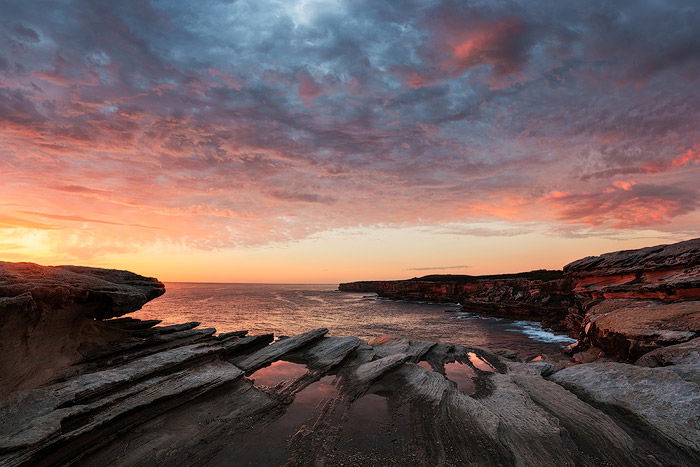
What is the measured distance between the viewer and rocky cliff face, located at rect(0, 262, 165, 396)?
10.3 m

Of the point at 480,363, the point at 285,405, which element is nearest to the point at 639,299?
the point at 480,363

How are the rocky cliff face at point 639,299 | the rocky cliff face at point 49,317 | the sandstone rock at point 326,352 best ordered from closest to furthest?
the rocky cliff face at point 49,317, the sandstone rock at point 326,352, the rocky cliff face at point 639,299

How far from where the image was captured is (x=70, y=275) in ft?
44.8

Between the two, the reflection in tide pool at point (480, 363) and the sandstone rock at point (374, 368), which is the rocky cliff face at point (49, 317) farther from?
the reflection in tide pool at point (480, 363)

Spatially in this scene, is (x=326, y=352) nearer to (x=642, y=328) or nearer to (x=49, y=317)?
(x=49, y=317)

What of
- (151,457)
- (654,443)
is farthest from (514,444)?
(151,457)

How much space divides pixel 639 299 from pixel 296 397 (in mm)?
26350

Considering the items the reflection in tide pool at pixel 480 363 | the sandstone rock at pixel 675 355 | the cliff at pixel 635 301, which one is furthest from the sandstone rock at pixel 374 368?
the cliff at pixel 635 301

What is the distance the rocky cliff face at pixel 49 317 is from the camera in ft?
33.7

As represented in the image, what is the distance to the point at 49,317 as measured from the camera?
12031mm

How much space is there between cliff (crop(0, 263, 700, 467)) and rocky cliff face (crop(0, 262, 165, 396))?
0.06 m

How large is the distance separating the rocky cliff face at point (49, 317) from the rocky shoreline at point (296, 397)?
0.18ft

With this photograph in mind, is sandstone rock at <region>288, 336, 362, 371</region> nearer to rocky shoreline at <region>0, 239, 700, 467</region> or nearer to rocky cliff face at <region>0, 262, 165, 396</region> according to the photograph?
rocky shoreline at <region>0, 239, 700, 467</region>

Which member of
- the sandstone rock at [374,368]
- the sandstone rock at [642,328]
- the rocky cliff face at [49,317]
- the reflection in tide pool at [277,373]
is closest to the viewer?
the rocky cliff face at [49,317]
